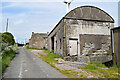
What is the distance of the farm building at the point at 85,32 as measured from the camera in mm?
13555

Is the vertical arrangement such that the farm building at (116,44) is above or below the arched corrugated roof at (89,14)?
below

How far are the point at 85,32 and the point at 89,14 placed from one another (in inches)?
99.0

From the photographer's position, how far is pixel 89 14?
14523 millimetres

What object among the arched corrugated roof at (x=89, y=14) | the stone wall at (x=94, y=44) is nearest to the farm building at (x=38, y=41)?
the arched corrugated roof at (x=89, y=14)

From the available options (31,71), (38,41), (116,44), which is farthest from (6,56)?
(38,41)

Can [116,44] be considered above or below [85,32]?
below

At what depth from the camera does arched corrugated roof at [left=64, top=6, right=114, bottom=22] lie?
14.0m

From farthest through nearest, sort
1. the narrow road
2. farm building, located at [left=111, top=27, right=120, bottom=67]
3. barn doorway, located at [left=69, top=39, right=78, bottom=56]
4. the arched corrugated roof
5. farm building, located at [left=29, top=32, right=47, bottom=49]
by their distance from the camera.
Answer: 1. farm building, located at [left=29, top=32, right=47, bottom=49]
2. the arched corrugated roof
3. barn doorway, located at [left=69, top=39, right=78, bottom=56]
4. farm building, located at [left=111, top=27, right=120, bottom=67]
5. the narrow road

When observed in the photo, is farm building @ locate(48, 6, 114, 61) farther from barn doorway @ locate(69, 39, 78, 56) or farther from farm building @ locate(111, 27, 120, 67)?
farm building @ locate(111, 27, 120, 67)

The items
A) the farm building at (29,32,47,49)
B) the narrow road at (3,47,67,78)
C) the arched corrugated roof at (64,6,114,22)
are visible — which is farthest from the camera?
the farm building at (29,32,47,49)

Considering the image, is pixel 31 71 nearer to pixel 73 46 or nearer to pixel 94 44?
pixel 73 46

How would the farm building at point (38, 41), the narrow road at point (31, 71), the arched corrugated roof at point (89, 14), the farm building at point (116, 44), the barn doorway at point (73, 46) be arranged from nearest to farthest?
the narrow road at point (31, 71) → the farm building at point (116, 44) → the barn doorway at point (73, 46) → the arched corrugated roof at point (89, 14) → the farm building at point (38, 41)

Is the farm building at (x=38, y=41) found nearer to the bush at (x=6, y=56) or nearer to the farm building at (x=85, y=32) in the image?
the bush at (x=6, y=56)

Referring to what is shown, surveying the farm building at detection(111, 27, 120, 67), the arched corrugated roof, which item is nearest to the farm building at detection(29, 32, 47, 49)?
the arched corrugated roof
